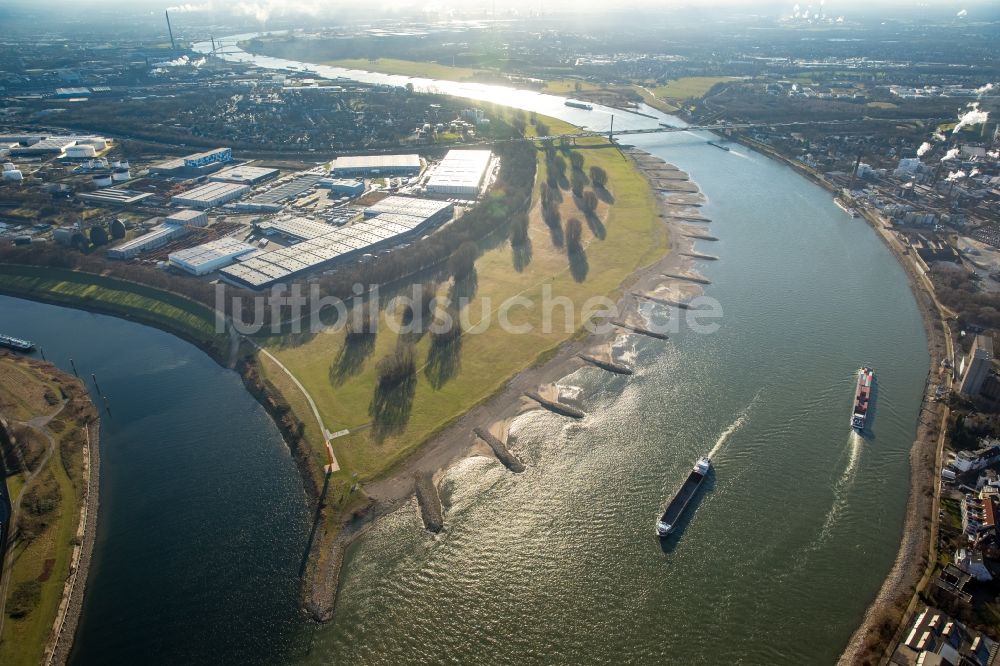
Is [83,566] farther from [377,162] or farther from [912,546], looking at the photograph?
[377,162]

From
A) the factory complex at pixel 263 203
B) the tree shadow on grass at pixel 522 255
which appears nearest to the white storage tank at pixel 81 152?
the factory complex at pixel 263 203

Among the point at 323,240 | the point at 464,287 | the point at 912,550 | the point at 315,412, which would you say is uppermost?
the point at 912,550

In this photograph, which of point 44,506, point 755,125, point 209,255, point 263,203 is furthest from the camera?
point 755,125

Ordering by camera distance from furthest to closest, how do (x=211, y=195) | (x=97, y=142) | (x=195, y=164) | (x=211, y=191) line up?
1. (x=97, y=142)
2. (x=195, y=164)
3. (x=211, y=191)
4. (x=211, y=195)

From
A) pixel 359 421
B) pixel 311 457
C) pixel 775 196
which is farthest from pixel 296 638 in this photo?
pixel 775 196

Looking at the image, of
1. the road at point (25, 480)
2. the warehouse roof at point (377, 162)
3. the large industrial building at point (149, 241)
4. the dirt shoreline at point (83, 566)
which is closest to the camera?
the dirt shoreline at point (83, 566)

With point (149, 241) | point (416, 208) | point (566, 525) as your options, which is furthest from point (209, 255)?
point (566, 525)

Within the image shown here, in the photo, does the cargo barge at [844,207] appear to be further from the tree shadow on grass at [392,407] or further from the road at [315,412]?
the road at [315,412]
